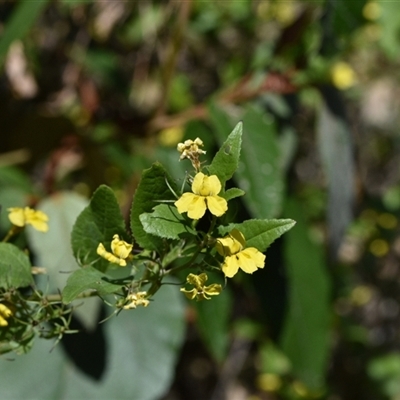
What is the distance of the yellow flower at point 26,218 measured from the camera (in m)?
0.72

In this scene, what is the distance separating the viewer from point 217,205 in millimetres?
562

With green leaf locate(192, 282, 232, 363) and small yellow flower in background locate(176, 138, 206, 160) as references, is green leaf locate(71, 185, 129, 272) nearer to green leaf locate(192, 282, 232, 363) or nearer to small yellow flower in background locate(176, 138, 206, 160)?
small yellow flower in background locate(176, 138, 206, 160)

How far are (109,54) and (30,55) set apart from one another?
440mm

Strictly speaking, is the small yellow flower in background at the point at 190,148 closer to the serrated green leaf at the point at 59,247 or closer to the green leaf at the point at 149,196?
the green leaf at the point at 149,196

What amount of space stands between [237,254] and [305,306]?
2.91ft

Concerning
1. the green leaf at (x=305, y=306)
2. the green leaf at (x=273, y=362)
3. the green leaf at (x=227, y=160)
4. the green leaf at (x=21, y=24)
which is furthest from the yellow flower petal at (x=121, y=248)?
the green leaf at (x=273, y=362)

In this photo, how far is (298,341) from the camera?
1.42 metres

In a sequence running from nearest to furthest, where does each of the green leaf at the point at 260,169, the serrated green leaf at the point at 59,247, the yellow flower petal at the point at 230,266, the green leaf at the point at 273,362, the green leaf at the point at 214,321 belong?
the yellow flower petal at the point at 230,266, the serrated green leaf at the point at 59,247, the green leaf at the point at 260,169, the green leaf at the point at 214,321, the green leaf at the point at 273,362

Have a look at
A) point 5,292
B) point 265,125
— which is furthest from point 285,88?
point 5,292

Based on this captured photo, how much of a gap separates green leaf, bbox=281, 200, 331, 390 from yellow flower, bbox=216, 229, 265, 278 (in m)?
0.84

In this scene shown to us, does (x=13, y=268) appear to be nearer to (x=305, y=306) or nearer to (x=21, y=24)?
(x=21, y=24)

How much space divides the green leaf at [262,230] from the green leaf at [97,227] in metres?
0.13

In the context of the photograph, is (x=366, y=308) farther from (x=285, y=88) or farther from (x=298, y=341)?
(x=285, y=88)

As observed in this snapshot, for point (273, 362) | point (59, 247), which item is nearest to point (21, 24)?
point (59, 247)
